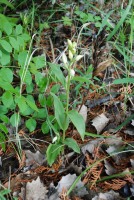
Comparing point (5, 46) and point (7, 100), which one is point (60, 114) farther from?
point (5, 46)

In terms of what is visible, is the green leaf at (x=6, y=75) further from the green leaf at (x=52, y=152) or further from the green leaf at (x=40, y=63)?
the green leaf at (x=52, y=152)

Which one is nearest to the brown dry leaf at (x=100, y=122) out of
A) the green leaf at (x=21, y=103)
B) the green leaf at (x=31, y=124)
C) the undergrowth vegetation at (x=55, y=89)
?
the undergrowth vegetation at (x=55, y=89)

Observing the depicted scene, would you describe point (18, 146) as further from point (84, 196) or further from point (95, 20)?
point (95, 20)

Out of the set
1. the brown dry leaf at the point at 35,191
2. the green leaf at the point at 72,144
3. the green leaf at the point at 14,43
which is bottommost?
the brown dry leaf at the point at 35,191

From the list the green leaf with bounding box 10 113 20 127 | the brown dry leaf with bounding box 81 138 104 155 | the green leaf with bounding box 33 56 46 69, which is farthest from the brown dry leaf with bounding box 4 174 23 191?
the green leaf with bounding box 33 56 46 69

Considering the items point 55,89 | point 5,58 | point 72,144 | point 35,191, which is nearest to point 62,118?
point 72,144

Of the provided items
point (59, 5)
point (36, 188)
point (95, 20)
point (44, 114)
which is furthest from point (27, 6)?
point (36, 188)
